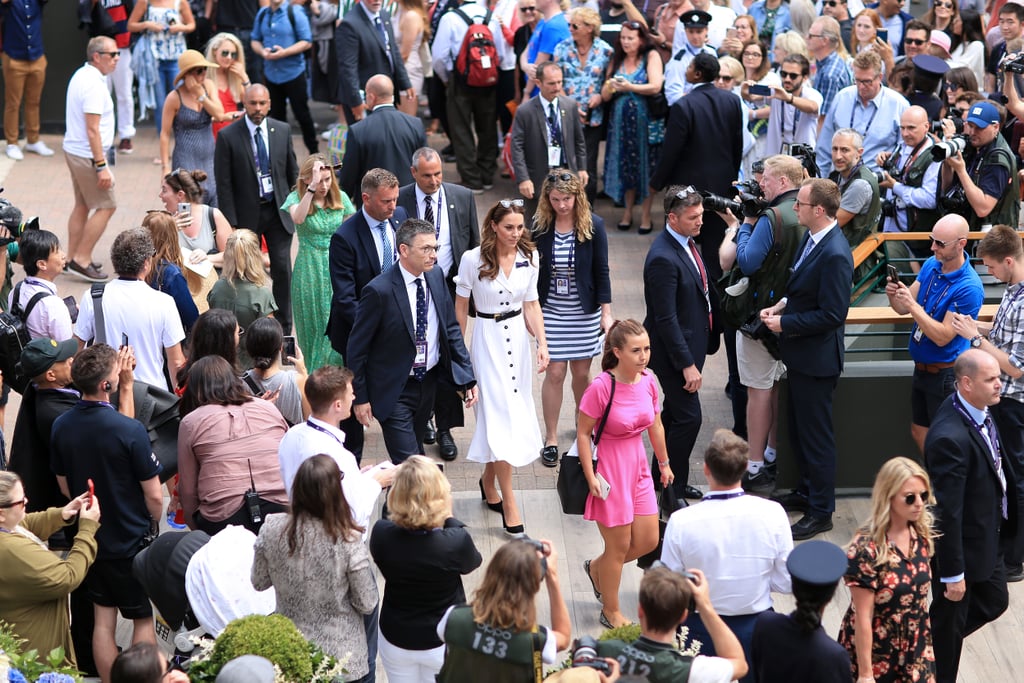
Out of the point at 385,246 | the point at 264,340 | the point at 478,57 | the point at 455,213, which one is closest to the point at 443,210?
the point at 455,213

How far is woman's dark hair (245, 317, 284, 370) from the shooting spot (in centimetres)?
594

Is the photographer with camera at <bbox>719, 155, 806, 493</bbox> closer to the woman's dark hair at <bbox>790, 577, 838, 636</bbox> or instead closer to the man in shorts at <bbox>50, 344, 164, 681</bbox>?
the woman's dark hair at <bbox>790, 577, 838, 636</bbox>

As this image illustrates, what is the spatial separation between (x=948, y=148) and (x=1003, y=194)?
0.56 metres

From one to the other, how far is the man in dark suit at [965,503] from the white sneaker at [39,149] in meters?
10.6

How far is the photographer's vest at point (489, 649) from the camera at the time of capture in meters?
4.00

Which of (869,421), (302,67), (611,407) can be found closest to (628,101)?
(302,67)

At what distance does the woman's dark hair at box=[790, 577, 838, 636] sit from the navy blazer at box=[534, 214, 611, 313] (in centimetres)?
353

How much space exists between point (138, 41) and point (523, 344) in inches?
312

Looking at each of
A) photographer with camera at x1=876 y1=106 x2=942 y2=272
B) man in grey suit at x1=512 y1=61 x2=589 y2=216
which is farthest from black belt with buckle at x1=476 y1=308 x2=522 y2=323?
Answer: man in grey suit at x1=512 y1=61 x2=589 y2=216

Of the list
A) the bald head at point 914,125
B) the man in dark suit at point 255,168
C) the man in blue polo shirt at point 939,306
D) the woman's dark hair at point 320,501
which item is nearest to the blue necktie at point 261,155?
the man in dark suit at point 255,168

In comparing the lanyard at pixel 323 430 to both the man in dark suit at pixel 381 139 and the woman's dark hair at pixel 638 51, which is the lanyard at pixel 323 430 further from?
the woman's dark hair at pixel 638 51

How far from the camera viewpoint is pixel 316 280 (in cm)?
788

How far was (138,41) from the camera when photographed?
1292 centimetres

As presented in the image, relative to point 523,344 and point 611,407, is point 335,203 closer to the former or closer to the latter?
point 523,344
